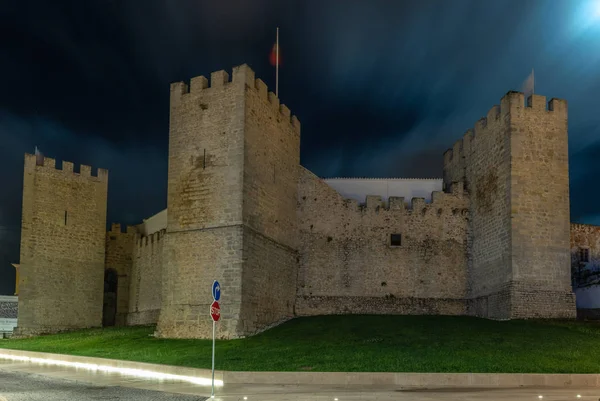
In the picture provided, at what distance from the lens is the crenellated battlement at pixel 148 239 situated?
3252 centimetres

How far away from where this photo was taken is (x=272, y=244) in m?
25.2

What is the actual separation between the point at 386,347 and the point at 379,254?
968cm

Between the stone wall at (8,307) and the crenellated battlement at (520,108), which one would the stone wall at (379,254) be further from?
the stone wall at (8,307)

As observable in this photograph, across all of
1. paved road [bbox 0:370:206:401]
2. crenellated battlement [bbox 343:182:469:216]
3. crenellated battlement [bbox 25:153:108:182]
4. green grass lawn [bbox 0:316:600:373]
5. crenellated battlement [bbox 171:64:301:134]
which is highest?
crenellated battlement [bbox 171:64:301:134]

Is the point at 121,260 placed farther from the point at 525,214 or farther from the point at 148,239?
the point at 525,214

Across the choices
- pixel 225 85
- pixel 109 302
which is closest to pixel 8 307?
pixel 109 302

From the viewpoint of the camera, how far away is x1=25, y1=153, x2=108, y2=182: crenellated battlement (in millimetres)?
33469

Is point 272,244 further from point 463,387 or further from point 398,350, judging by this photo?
point 463,387

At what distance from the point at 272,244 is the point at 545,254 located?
9478 mm

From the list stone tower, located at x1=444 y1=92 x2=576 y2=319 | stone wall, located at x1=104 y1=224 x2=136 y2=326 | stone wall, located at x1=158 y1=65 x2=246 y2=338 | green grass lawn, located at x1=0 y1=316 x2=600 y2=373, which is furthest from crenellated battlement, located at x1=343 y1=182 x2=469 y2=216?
stone wall, located at x1=104 y1=224 x2=136 y2=326

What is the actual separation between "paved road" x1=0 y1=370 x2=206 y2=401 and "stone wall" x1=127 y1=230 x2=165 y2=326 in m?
16.7

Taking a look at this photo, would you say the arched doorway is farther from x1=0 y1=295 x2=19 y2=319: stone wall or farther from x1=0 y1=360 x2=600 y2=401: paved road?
x1=0 y1=360 x2=600 y2=401: paved road

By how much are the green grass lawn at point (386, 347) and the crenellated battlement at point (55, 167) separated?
35.3 feet

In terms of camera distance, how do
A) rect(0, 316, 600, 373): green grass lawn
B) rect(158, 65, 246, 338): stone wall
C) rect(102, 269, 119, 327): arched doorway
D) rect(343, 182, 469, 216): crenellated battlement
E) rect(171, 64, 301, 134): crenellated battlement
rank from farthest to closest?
rect(102, 269, 119, 327): arched doorway
rect(343, 182, 469, 216): crenellated battlement
rect(171, 64, 301, 134): crenellated battlement
rect(158, 65, 246, 338): stone wall
rect(0, 316, 600, 373): green grass lawn
